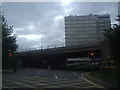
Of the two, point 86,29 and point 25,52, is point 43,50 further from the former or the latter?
point 86,29

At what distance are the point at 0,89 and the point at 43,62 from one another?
152ft

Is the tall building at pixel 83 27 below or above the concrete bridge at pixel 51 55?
above

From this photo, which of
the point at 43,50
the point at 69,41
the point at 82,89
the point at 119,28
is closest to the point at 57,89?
the point at 82,89

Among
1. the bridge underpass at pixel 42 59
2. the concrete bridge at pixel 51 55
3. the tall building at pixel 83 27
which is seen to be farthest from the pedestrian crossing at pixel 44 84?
the tall building at pixel 83 27

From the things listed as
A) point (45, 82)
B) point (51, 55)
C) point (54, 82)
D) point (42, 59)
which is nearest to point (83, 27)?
point (42, 59)

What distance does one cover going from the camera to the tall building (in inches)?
4737

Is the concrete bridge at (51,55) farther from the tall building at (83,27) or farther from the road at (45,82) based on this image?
the tall building at (83,27)

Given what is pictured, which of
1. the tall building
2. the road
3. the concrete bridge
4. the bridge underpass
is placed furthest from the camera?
the tall building

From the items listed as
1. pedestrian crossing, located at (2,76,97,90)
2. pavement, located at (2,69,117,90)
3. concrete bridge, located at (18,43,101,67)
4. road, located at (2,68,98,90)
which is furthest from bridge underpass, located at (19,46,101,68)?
pedestrian crossing, located at (2,76,97,90)

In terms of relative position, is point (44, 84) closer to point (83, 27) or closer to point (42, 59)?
point (42, 59)

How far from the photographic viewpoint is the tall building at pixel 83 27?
12031 cm

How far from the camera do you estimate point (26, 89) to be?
10602mm

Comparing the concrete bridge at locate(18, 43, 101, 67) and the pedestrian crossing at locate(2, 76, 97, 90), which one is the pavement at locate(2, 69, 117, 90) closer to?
the pedestrian crossing at locate(2, 76, 97, 90)

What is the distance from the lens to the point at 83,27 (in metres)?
123
